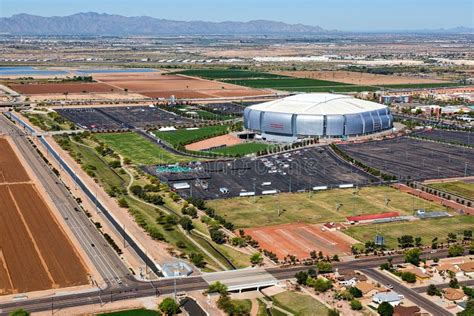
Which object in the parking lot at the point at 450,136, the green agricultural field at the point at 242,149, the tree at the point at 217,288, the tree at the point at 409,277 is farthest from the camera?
the parking lot at the point at 450,136

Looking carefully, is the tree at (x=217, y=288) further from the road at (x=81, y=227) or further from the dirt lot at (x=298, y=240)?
the dirt lot at (x=298, y=240)

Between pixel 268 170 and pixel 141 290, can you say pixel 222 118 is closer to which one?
pixel 268 170

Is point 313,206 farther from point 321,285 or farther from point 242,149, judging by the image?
point 242,149

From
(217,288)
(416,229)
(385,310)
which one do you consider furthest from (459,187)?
(217,288)

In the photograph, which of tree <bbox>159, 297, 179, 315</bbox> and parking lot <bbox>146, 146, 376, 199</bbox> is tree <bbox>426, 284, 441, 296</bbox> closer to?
tree <bbox>159, 297, 179, 315</bbox>

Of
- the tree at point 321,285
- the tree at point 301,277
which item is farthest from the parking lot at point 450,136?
the tree at point 321,285

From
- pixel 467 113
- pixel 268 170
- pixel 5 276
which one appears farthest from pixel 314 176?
→ pixel 467 113
